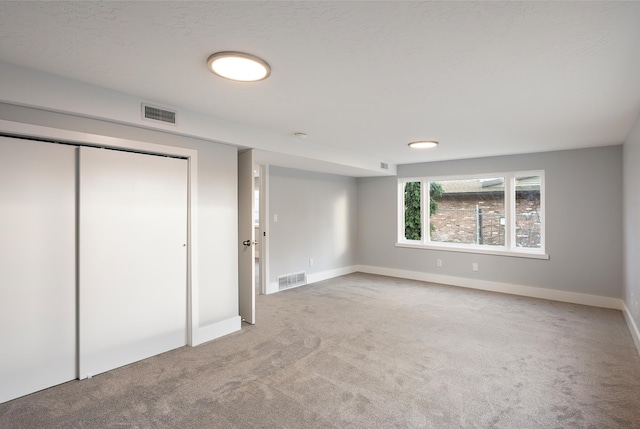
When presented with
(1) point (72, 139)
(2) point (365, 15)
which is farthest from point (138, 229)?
(2) point (365, 15)

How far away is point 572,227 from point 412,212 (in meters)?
2.53

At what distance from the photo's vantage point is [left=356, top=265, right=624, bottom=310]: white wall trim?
4.57 metres

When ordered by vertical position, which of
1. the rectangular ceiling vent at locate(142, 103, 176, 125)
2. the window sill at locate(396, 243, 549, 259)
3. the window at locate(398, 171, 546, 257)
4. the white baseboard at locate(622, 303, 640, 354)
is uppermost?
the rectangular ceiling vent at locate(142, 103, 176, 125)

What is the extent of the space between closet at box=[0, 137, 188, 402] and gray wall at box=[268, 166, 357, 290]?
7.72ft

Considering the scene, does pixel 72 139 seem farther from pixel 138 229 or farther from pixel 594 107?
pixel 594 107

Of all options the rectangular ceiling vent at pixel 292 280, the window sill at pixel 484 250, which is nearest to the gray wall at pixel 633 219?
the window sill at pixel 484 250

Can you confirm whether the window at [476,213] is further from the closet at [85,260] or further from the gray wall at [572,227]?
the closet at [85,260]

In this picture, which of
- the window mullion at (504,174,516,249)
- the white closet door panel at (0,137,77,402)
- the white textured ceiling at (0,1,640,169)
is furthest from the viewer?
the window mullion at (504,174,516,249)

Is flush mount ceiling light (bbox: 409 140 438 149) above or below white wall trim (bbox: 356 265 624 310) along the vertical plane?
above

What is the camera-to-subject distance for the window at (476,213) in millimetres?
5223

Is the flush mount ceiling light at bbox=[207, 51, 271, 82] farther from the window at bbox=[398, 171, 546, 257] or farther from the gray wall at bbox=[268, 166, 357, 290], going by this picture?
the window at bbox=[398, 171, 546, 257]

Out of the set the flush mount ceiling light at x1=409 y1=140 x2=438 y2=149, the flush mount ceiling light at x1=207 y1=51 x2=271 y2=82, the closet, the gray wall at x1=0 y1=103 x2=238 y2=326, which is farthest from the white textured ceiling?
the flush mount ceiling light at x1=409 y1=140 x2=438 y2=149

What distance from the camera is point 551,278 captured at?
16.2 ft

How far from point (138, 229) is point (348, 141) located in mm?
2681
